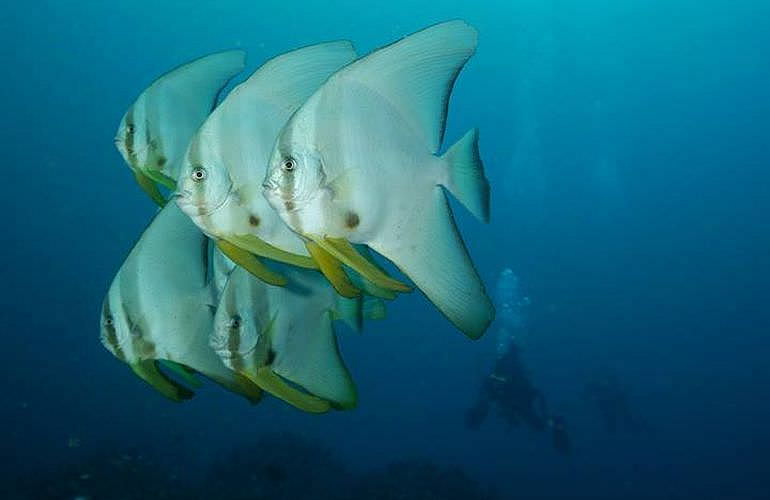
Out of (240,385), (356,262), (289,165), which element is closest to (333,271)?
(356,262)

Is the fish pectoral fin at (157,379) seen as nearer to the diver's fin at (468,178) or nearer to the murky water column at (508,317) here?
the diver's fin at (468,178)

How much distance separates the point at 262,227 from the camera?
177cm

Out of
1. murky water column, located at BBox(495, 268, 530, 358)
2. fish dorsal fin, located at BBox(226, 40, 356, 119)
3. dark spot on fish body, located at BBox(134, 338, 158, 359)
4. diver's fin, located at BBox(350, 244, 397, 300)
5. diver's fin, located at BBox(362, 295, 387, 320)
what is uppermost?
fish dorsal fin, located at BBox(226, 40, 356, 119)

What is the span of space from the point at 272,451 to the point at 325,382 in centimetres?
1273

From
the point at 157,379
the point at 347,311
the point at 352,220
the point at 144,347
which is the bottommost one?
the point at 157,379

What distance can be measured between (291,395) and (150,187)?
0.95m

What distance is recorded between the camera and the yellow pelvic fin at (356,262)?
1421mm

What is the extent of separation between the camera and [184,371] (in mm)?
2357

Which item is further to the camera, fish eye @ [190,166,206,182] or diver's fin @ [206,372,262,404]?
diver's fin @ [206,372,262,404]

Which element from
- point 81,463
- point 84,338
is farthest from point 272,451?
point 84,338

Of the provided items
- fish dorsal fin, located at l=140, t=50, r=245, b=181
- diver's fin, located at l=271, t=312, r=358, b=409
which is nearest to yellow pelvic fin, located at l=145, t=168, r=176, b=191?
fish dorsal fin, located at l=140, t=50, r=245, b=181

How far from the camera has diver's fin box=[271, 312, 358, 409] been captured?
7.04 feet

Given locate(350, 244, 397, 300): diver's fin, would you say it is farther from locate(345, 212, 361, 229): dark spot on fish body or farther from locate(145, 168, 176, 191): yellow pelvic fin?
locate(145, 168, 176, 191): yellow pelvic fin

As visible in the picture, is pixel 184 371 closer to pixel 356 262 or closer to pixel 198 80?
pixel 198 80
